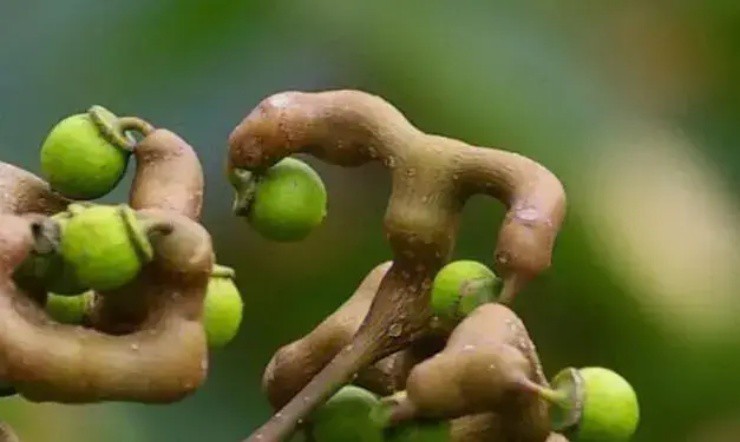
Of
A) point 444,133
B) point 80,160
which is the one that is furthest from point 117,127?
point 444,133

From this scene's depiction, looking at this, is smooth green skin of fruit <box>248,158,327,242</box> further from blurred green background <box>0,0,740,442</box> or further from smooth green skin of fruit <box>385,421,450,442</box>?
blurred green background <box>0,0,740,442</box>

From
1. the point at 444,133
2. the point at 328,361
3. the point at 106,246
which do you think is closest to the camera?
the point at 106,246

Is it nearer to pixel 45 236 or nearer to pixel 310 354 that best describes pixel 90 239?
pixel 45 236

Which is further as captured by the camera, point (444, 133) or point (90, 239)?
point (444, 133)

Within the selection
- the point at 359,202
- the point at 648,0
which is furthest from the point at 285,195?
the point at 648,0

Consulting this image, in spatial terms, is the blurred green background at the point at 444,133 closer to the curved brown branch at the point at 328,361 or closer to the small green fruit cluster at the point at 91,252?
the curved brown branch at the point at 328,361

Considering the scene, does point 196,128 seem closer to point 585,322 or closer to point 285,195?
point 585,322
